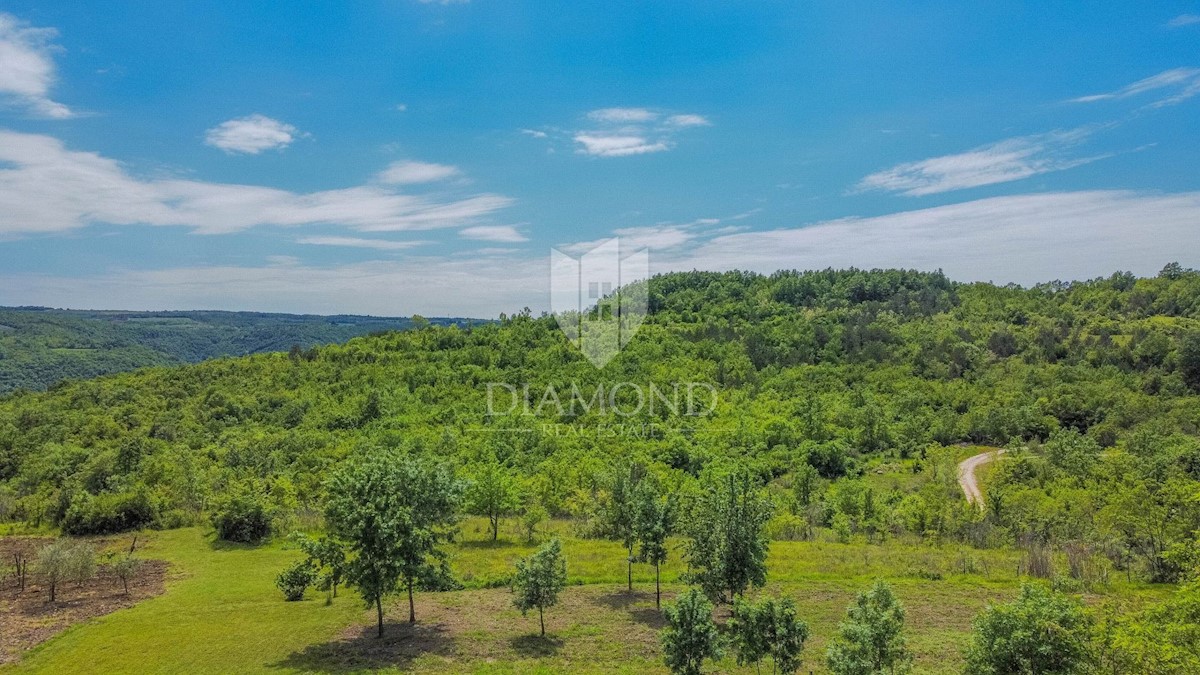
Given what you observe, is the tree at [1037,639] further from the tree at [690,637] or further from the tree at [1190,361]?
the tree at [1190,361]

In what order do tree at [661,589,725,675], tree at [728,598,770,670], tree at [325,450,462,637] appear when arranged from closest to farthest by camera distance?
tree at [661,589,725,675] → tree at [728,598,770,670] → tree at [325,450,462,637]

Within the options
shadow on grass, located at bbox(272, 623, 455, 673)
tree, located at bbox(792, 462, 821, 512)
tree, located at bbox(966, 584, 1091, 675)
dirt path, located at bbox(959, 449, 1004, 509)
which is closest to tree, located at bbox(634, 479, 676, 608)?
shadow on grass, located at bbox(272, 623, 455, 673)

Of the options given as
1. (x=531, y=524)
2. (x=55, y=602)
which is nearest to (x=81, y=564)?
(x=55, y=602)

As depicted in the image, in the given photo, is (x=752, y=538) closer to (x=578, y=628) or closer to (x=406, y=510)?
(x=578, y=628)

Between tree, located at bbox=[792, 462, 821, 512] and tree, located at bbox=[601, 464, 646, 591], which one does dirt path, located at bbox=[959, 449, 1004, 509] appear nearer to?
tree, located at bbox=[792, 462, 821, 512]

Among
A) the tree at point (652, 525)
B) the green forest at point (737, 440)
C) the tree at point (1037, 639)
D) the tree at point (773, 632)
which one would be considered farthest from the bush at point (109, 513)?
the tree at point (1037, 639)

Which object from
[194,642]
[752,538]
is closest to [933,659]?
[752,538]
